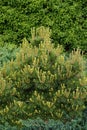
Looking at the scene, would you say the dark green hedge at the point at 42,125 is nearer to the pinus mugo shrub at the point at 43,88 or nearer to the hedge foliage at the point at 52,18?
the pinus mugo shrub at the point at 43,88

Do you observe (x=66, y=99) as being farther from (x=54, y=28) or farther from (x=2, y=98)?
(x=54, y=28)

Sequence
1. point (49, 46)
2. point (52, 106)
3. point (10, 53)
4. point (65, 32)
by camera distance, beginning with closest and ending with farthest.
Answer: point (52, 106) → point (49, 46) → point (10, 53) → point (65, 32)

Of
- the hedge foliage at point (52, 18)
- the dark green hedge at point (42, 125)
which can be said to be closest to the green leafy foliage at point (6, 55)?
the hedge foliage at point (52, 18)

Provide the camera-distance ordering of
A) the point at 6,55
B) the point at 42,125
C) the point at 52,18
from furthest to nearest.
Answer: the point at 52,18 < the point at 6,55 < the point at 42,125

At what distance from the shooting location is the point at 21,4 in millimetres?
7773

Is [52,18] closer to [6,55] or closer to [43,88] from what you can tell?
[6,55]

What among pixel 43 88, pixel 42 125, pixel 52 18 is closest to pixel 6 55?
pixel 52 18

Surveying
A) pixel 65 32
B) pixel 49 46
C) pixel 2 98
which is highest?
pixel 49 46

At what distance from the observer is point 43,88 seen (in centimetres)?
421

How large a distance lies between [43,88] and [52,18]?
3.71 m

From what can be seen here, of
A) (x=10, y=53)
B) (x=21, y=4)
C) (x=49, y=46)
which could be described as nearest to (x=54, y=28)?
(x=21, y=4)

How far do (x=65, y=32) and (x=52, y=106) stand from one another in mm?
3726

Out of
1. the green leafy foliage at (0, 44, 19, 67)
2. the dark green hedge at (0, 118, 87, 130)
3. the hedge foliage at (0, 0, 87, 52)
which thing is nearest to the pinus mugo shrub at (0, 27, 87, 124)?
the dark green hedge at (0, 118, 87, 130)

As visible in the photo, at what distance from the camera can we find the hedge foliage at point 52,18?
25.2 ft
